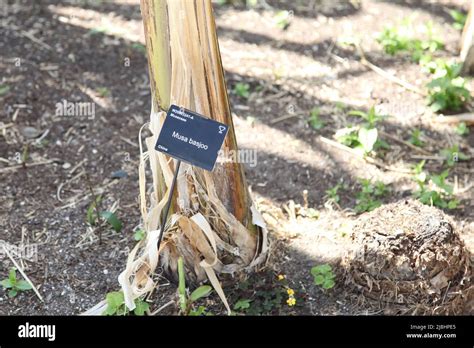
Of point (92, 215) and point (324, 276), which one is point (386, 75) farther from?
point (92, 215)

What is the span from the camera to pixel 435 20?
14.3 ft

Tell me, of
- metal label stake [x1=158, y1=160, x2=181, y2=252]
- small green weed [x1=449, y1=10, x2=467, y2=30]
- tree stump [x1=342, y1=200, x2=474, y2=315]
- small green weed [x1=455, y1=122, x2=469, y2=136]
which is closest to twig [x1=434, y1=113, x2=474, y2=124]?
small green weed [x1=455, y1=122, x2=469, y2=136]

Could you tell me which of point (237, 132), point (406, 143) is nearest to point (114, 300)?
point (237, 132)

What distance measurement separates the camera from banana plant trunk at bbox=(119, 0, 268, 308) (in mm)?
2340

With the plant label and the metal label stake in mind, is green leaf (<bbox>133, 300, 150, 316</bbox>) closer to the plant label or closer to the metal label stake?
the metal label stake

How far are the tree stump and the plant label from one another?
2.06ft

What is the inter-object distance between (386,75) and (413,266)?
1557 millimetres

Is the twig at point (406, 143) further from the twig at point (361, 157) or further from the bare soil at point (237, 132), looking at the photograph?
the twig at point (361, 157)

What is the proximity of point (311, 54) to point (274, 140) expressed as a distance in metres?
0.78

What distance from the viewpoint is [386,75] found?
3898mm

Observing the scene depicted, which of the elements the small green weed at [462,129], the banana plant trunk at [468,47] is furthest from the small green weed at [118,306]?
the banana plant trunk at [468,47]
